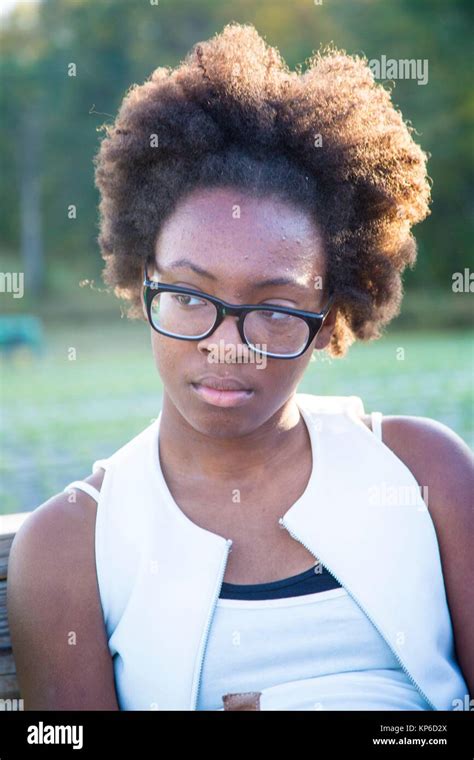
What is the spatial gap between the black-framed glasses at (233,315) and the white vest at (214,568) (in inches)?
12.0

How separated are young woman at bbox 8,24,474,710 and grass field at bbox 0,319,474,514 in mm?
2686

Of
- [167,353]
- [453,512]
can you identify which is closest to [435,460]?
[453,512]

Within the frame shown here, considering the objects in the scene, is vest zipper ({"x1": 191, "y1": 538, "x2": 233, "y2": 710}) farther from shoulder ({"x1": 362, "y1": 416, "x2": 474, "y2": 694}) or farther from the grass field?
the grass field

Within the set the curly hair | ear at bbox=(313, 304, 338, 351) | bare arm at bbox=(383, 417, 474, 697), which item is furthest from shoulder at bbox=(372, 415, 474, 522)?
the curly hair

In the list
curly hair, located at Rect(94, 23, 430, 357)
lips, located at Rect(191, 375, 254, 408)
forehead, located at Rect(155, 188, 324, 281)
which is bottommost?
lips, located at Rect(191, 375, 254, 408)

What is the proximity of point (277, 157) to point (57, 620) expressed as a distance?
1036 mm

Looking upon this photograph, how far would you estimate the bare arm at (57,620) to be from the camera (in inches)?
79.1

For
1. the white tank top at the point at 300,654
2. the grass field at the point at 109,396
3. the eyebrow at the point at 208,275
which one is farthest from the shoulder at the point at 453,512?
the grass field at the point at 109,396

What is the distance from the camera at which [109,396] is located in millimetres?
12844

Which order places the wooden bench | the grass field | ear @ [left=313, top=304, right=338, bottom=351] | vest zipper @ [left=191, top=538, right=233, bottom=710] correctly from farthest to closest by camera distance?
the grass field → ear @ [left=313, top=304, right=338, bottom=351] → the wooden bench → vest zipper @ [left=191, top=538, right=233, bottom=710]

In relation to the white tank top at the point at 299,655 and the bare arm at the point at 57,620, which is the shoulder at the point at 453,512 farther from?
the bare arm at the point at 57,620

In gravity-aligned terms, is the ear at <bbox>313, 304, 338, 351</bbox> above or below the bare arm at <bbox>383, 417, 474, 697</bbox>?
above

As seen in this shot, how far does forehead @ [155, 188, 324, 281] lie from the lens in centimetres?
203

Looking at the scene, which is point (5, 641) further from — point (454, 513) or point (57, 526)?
point (454, 513)
